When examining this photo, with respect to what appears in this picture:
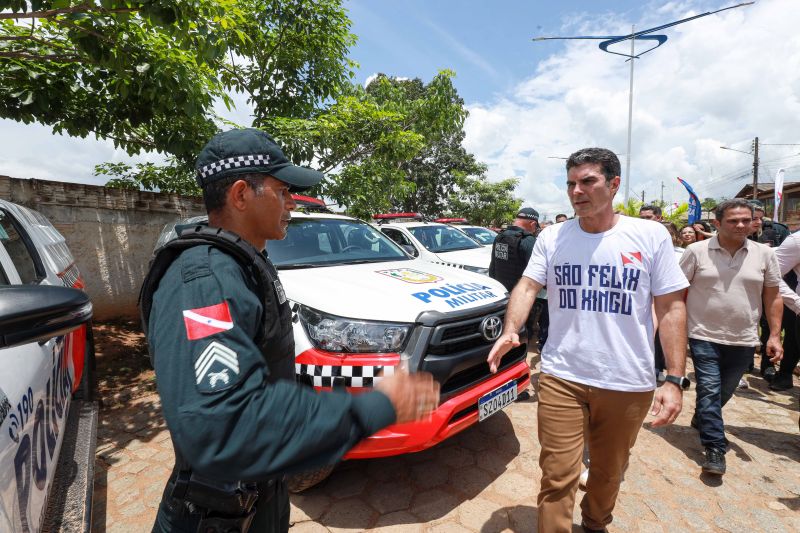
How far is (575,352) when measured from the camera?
2.00 m

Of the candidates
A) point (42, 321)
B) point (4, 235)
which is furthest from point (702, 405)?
point (4, 235)

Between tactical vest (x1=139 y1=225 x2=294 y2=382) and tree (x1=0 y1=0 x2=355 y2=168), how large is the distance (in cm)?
265

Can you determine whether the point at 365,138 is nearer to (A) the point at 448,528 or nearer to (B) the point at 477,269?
(B) the point at 477,269

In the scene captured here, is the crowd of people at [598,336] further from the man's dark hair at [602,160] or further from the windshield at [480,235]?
the windshield at [480,235]

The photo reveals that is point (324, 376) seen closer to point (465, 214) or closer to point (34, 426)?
point (34, 426)

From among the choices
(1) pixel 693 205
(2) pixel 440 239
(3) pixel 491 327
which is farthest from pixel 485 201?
(3) pixel 491 327

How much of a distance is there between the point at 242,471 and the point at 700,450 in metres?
3.68

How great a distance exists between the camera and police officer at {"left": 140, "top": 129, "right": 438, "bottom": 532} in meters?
0.78

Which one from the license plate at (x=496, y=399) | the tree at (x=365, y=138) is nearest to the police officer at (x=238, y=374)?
the license plate at (x=496, y=399)

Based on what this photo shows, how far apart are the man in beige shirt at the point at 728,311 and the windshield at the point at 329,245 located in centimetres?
238

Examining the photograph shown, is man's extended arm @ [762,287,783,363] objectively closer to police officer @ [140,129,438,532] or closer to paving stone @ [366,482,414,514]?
paving stone @ [366,482,414,514]

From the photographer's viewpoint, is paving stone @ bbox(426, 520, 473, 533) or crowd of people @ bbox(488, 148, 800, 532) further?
paving stone @ bbox(426, 520, 473, 533)

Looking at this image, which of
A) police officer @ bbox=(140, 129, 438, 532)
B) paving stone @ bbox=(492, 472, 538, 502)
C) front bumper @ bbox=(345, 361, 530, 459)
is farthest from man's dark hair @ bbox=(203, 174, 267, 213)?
paving stone @ bbox=(492, 472, 538, 502)

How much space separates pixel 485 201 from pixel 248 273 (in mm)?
25480
